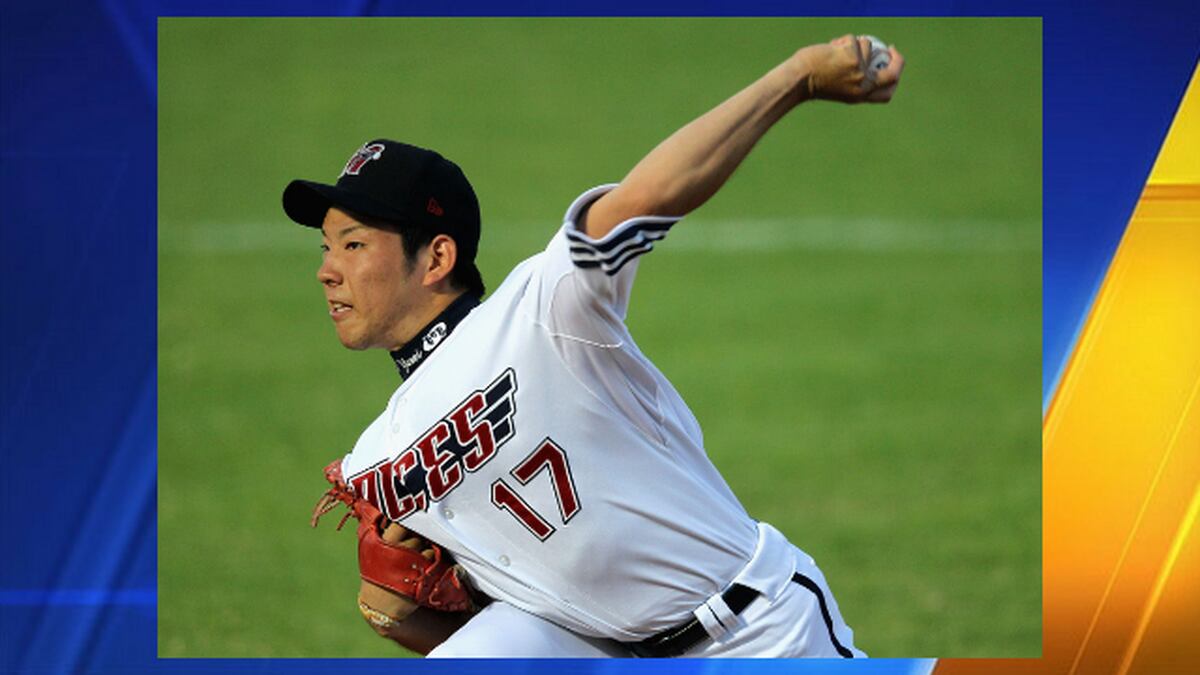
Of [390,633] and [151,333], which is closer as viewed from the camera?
→ [390,633]

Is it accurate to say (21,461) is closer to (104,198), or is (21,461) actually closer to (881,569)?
(104,198)

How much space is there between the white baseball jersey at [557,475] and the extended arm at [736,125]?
1.53ft

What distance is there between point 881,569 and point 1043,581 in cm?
133

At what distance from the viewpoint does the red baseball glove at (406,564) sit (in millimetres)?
4738

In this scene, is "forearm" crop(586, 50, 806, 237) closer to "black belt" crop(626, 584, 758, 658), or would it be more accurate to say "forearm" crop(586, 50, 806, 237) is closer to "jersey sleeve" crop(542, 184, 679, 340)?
"jersey sleeve" crop(542, 184, 679, 340)

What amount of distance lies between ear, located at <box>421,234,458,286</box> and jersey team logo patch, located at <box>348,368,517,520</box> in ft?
1.31

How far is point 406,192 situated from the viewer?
486 centimetres

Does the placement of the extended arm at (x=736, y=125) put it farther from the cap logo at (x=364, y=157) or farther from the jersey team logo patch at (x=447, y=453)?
the cap logo at (x=364, y=157)

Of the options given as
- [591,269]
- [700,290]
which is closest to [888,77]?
[591,269]

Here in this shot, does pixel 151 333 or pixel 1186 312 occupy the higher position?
pixel 1186 312

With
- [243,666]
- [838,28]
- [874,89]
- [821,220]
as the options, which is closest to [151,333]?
[243,666]

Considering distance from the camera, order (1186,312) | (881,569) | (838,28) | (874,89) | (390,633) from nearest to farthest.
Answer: (874,89)
(390,633)
(1186,312)
(838,28)
(881,569)

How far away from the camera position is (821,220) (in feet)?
34.9

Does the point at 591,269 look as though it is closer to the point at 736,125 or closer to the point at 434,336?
the point at 736,125
